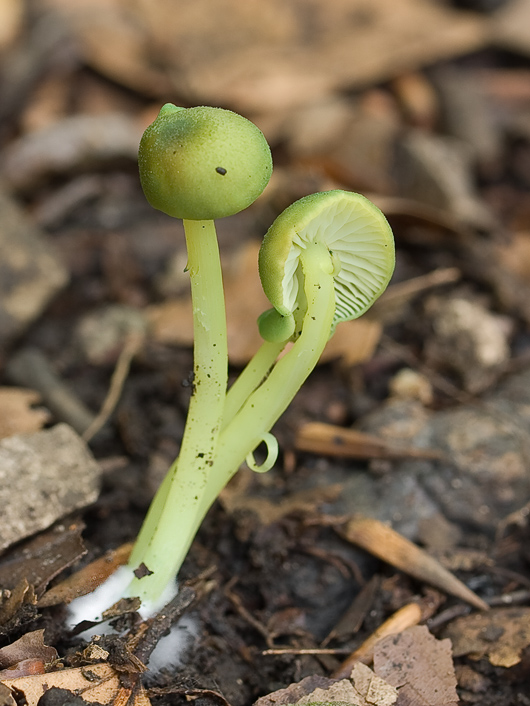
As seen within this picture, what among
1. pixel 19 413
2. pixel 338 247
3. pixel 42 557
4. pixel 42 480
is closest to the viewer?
pixel 338 247

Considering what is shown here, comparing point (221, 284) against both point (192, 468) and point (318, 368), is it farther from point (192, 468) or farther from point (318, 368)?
point (318, 368)

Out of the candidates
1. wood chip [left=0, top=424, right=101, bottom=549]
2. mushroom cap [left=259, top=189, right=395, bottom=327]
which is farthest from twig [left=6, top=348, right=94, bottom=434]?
mushroom cap [left=259, top=189, right=395, bottom=327]

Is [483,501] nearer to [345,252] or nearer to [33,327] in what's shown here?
[345,252]

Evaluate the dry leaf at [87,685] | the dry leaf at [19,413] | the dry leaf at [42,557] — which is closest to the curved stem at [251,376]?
the dry leaf at [42,557]

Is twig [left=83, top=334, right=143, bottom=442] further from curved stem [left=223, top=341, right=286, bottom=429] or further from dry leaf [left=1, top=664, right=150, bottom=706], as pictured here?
dry leaf [left=1, top=664, right=150, bottom=706]

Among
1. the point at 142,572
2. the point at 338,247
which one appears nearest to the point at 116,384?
the point at 142,572

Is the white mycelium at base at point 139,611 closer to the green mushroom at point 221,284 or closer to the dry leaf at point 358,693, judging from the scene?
the green mushroom at point 221,284
